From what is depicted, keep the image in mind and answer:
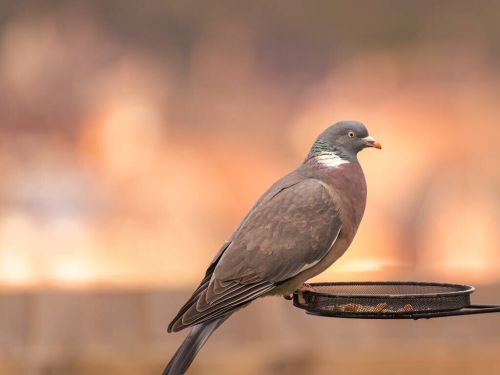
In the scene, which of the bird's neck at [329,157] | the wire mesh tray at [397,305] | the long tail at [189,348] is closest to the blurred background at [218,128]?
the bird's neck at [329,157]

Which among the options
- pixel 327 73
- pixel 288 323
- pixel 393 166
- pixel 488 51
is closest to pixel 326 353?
pixel 288 323

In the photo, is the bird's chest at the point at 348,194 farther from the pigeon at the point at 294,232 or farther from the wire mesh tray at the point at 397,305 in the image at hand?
the wire mesh tray at the point at 397,305

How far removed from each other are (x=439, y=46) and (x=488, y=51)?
7.7 inches

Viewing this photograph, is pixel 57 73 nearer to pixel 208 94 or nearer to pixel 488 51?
pixel 208 94

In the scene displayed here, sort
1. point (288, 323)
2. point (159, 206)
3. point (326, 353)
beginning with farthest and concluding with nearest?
point (159, 206), point (288, 323), point (326, 353)

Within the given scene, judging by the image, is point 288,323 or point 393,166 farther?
point 393,166

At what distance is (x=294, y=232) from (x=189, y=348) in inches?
14.6

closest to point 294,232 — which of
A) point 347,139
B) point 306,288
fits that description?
point 306,288

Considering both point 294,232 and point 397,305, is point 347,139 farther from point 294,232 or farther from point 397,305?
point 397,305

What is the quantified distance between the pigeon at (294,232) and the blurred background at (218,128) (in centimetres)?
173

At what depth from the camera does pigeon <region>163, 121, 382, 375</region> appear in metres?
2.23

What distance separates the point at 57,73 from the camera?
4383mm

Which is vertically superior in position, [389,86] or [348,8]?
[348,8]

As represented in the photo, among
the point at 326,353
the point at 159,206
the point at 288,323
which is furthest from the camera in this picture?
the point at 159,206
